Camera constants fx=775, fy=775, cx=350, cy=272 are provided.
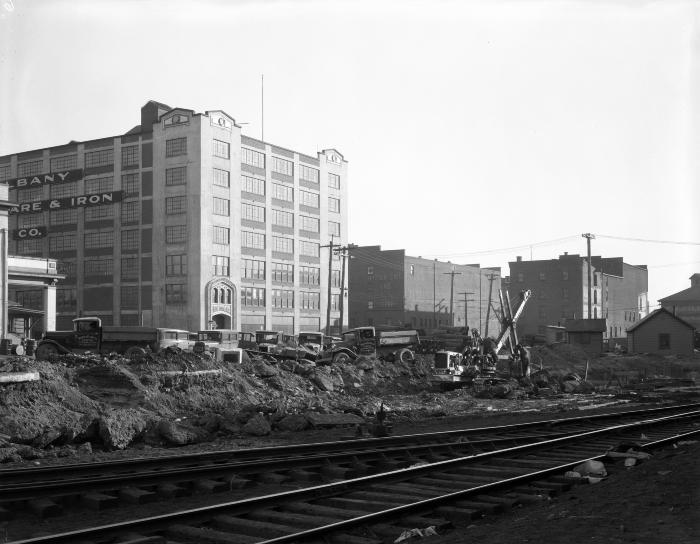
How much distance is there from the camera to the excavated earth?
352 inches

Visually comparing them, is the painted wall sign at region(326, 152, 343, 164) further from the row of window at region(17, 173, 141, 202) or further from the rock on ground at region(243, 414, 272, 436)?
the rock on ground at region(243, 414, 272, 436)

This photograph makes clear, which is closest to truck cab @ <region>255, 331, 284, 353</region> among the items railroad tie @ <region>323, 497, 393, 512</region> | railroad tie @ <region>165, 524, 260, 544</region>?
railroad tie @ <region>323, 497, 393, 512</region>

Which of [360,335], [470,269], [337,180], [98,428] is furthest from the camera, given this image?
[470,269]

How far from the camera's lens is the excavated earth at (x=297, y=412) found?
8945mm

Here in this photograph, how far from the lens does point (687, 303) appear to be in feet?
374

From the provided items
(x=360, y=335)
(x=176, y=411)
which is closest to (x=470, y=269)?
(x=360, y=335)

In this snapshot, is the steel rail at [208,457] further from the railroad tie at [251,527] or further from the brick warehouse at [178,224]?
the brick warehouse at [178,224]

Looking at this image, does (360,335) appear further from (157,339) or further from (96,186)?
(96,186)

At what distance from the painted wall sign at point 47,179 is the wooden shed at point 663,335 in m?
54.8

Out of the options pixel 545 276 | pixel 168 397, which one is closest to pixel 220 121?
pixel 168 397

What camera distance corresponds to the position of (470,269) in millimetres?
114500

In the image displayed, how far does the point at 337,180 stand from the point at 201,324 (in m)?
26.1

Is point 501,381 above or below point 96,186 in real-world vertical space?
below

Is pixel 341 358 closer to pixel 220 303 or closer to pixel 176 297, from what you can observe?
pixel 220 303
